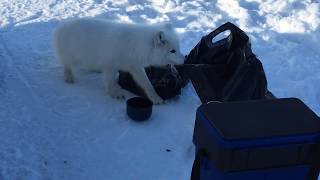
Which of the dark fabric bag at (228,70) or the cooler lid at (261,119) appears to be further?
the dark fabric bag at (228,70)


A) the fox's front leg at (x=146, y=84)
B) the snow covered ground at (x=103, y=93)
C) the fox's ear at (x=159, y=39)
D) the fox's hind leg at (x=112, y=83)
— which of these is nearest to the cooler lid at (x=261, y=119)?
the snow covered ground at (x=103, y=93)

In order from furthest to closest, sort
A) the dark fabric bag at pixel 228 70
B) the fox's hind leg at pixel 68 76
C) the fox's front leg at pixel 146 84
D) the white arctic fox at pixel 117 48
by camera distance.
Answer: the fox's hind leg at pixel 68 76
the fox's front leg at pixel 146 84
the white arctic fox at pixel 117 48
the dark fabric bag at pixel 228 70

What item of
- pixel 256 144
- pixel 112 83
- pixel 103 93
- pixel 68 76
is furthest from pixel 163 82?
pixel 256 144

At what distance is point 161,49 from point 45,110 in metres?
1.32

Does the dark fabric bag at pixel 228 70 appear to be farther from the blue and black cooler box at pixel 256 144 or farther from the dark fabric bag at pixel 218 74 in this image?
the blue and black cooler box at pixel 256 144

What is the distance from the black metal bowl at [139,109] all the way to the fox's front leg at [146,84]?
0.30 metres

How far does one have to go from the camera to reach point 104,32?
486 cm

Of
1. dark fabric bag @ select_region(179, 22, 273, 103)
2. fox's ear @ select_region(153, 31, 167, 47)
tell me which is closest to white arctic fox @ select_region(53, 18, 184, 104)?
fox's ear @ select_region(153, 31, 167, 47)

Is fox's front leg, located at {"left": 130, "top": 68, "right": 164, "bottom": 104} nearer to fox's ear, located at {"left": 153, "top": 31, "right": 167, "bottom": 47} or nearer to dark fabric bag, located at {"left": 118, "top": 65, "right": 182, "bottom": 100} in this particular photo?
dark fabric bag, located at {"left": 118, "top": 65, "right": 182, "bottom": 100}

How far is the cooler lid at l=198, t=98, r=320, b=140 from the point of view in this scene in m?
2.51

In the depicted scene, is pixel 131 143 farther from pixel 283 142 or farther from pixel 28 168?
pixel 283 142

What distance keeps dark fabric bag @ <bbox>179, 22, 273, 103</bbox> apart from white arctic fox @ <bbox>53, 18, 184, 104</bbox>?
0.92 feet

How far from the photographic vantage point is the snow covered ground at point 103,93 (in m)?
3.84

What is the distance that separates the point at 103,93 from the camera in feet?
16.6
